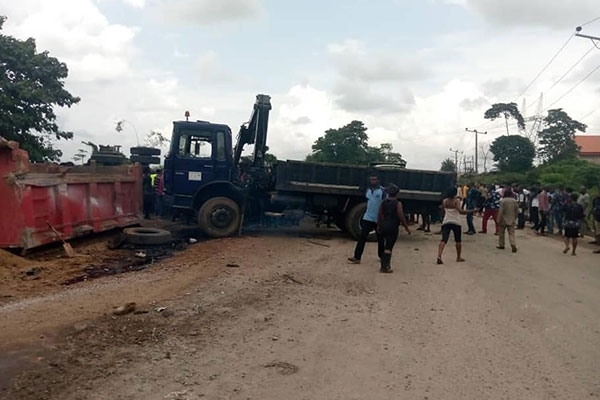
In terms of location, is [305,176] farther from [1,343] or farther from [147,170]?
[1,343]

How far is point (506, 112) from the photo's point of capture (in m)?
60.8

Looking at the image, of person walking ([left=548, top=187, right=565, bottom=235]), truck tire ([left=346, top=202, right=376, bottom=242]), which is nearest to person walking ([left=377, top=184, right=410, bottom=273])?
truck tire ([left=346, top=202, right=376, bottom=242])

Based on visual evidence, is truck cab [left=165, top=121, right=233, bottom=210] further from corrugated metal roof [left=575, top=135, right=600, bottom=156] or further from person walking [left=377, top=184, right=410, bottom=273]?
corrugated metal roof [left=575, top=135, right=600, bottom=156]

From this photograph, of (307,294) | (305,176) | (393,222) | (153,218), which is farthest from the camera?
(153,218)

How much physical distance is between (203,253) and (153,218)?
5.42m

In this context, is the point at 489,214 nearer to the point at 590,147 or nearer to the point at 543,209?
the point at 543,209

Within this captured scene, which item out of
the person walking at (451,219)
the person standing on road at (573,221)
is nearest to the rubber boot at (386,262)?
the person walking at (451,219)

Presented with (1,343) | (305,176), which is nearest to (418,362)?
(1,343)

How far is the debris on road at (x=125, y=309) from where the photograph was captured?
6.03 metres

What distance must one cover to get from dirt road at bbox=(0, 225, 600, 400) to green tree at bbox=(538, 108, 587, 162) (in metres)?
44.2

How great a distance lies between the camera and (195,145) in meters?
13.1

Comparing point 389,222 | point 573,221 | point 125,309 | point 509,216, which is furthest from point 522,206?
point 125,309

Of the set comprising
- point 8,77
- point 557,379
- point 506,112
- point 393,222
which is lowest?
point 557,379

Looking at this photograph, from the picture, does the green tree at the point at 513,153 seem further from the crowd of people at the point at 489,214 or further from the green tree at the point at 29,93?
the green tree at the point at 29,93
